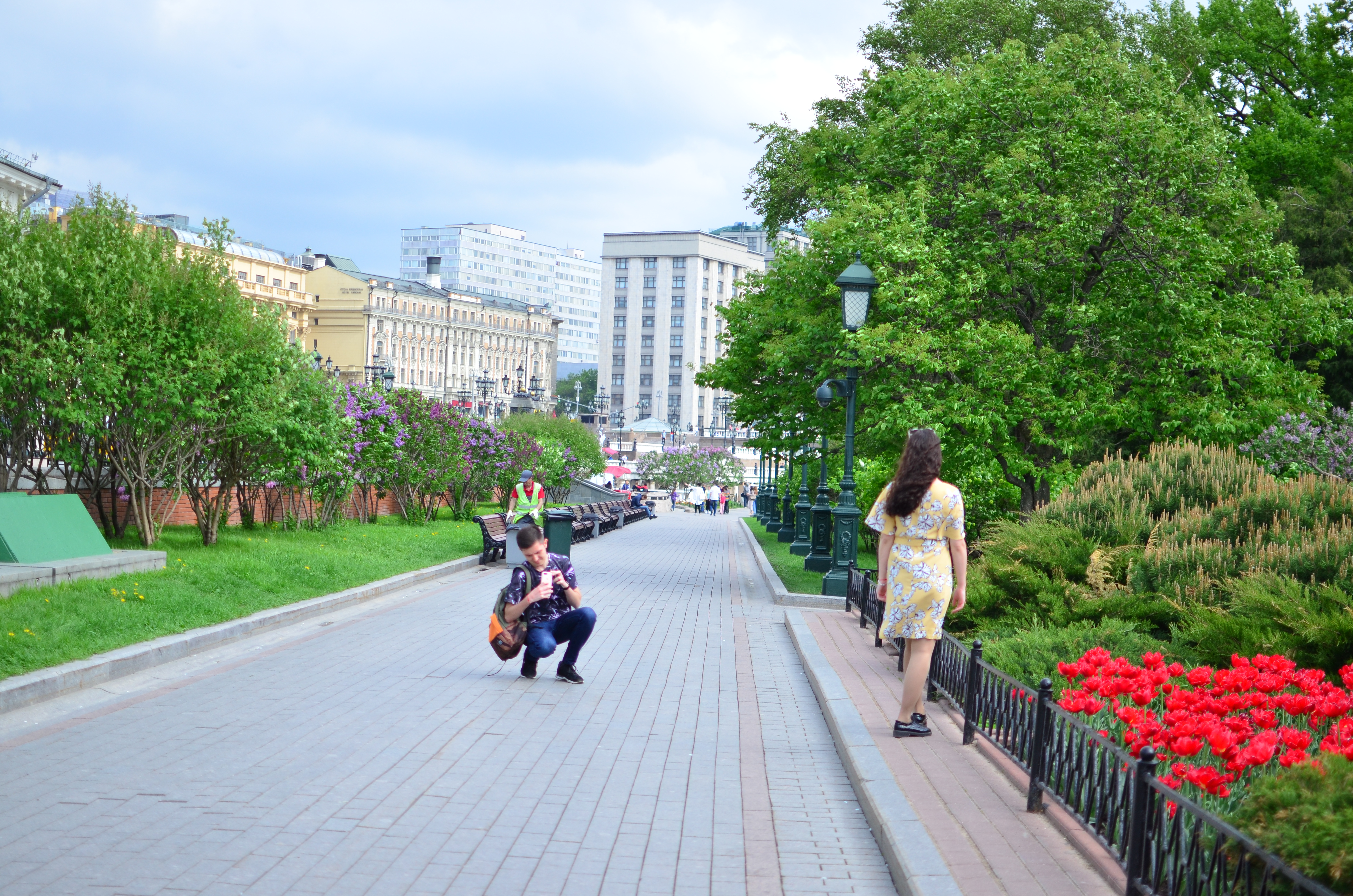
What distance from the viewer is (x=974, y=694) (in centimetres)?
732

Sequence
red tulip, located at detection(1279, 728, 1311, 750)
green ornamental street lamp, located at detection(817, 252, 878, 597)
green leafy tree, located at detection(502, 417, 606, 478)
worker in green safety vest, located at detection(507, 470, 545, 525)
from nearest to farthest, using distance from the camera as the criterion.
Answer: red tulip, located at detection(1279, 728, 1311, 750) < green ornamental street lamp, located at detection(817, 252, 878, 597) < worker in green safety vest, located at detection(507, 470, 545, 525) < green leafy tree, located at detection(502, 417, 606, 478)

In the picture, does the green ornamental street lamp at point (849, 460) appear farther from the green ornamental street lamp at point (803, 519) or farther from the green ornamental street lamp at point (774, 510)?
the green ornamental street lamp at point (774, 510)

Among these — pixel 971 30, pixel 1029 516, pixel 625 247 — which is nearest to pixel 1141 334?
pixel 1029 516

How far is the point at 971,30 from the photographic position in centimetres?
3147

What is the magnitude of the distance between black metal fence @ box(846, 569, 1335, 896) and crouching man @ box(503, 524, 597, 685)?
3.30 m

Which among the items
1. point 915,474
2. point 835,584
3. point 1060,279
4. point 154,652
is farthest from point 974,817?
point 1060,279

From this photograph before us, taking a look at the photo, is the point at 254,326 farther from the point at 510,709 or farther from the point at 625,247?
the point at 625,247

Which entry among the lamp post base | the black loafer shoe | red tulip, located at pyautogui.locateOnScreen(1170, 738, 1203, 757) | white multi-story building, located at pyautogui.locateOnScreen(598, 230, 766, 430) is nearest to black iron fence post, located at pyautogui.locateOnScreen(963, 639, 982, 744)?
the black loafer shoe

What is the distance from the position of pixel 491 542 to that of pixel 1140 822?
17.7 meters

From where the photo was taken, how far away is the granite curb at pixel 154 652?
7949mm

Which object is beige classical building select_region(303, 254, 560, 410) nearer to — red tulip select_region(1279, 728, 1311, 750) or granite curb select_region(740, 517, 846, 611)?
granite curb select_region(740, 517, 846, 611)

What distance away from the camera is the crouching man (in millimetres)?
9242

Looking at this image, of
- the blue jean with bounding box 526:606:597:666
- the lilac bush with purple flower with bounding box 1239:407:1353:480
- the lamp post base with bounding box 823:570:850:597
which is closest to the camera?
the blue jean with bounding box 526:606:597:666

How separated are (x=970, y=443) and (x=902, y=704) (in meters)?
11.3
